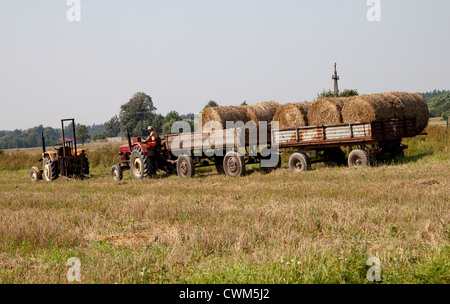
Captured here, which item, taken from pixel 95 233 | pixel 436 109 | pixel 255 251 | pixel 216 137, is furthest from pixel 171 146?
pixel 436 109

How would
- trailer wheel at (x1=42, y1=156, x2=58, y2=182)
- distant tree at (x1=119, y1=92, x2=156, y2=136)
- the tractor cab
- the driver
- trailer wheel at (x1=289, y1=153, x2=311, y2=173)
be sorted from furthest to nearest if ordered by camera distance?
1. distant tree at (x1=119, y1=92, x2=156, y2=136)
2. trailer wheel at (x1=42, y1=156, x2=58, y2=182)
3. the tractor cab
4. the driver
5. trailer wheel at (x1=289, y1=153, x2=311, y2=173)

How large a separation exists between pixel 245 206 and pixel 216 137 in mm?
7792

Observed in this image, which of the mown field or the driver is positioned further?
the driver

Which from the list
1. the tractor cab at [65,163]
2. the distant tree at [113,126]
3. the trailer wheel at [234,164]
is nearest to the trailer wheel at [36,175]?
the tractor cab at [65,163]

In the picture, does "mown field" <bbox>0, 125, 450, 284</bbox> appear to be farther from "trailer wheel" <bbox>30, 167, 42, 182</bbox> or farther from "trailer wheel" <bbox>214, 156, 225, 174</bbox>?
"trailer wheel" <bbox>30, 167, 42, 182</bbox>

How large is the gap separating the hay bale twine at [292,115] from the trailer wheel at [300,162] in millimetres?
1849

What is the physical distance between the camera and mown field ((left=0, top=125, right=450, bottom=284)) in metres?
5.31

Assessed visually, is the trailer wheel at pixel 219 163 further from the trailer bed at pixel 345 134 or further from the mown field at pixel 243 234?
the mown field at pixel 243 234

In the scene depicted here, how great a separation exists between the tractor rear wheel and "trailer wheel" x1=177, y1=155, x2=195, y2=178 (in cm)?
116

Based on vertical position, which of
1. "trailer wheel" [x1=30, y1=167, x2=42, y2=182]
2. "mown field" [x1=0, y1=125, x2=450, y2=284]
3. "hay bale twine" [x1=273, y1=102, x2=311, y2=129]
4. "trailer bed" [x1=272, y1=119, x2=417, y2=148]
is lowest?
"trailer wheel" [x1=30, y1=167, x2=42, y2=182]

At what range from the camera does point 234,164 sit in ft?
54.9

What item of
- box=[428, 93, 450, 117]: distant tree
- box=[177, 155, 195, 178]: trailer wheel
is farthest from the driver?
box=[428, 93, 450, 117]: distant tree
